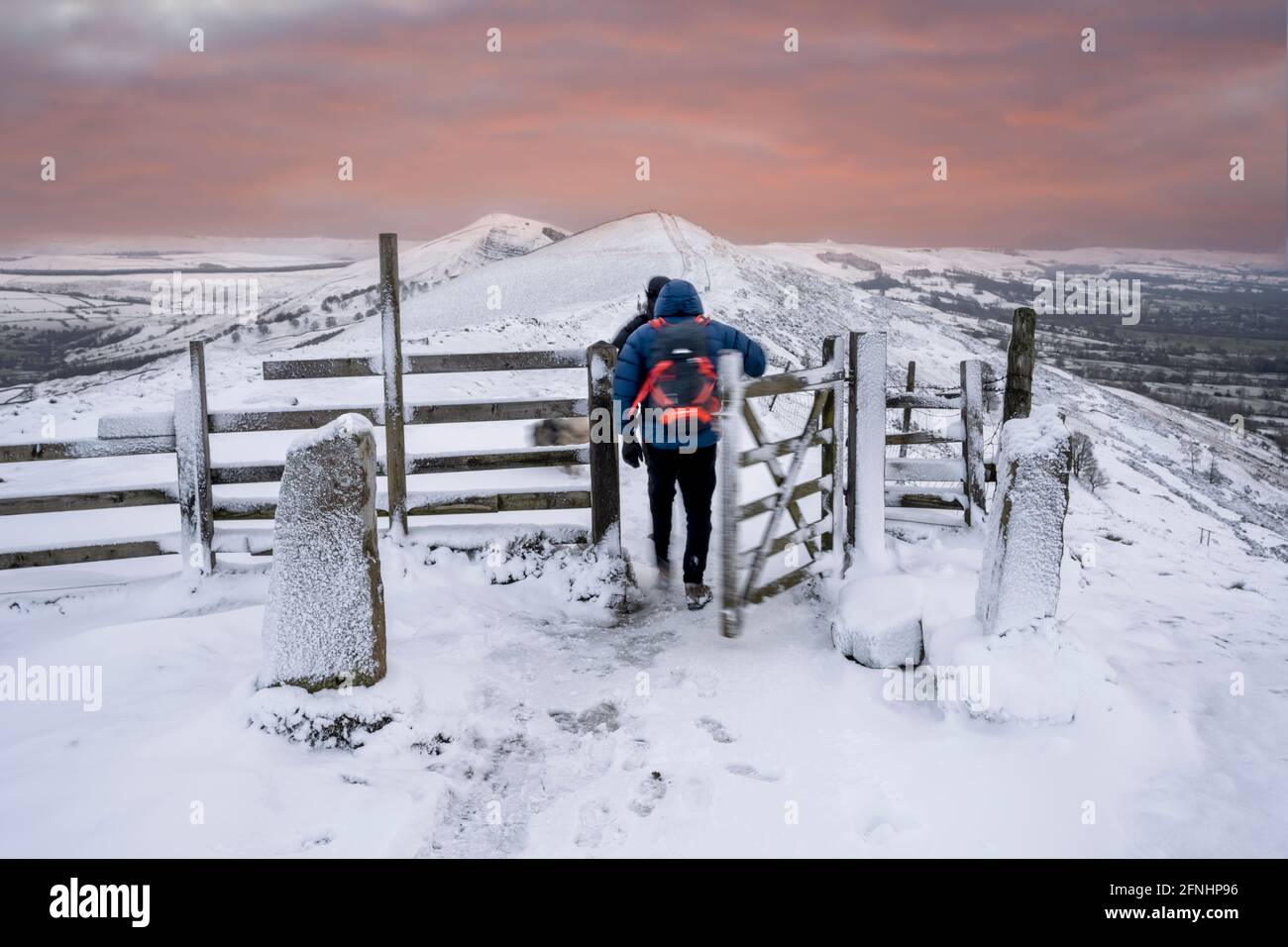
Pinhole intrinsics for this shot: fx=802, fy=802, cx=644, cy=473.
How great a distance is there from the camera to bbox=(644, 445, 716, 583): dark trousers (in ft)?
20.8

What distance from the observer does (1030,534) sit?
4.67m

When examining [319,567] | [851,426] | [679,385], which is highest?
[679,385]

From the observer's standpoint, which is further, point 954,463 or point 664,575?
point 954,463

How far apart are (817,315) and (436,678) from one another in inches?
1502

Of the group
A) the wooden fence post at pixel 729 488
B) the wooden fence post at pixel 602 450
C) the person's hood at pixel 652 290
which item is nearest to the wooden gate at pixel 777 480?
the wooden fence post at pixel 729 488

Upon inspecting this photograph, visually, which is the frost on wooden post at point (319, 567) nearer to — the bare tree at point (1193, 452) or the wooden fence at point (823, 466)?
the wooden fence at point (823, 466)

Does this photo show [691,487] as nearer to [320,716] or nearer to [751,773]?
[751,773]

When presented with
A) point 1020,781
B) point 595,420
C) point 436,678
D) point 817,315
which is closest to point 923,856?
point 1020,781

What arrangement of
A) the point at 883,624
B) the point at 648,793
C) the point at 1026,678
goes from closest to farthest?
the point at 648,793, the point at 1026,678, the point at 883,624

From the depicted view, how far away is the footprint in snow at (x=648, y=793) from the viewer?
3851 mm

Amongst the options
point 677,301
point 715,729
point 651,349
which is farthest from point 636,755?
point 677,301

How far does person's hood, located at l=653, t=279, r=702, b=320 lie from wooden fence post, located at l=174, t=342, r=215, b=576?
12.5ft

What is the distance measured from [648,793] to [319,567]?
2181mm

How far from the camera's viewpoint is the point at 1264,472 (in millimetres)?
48750
